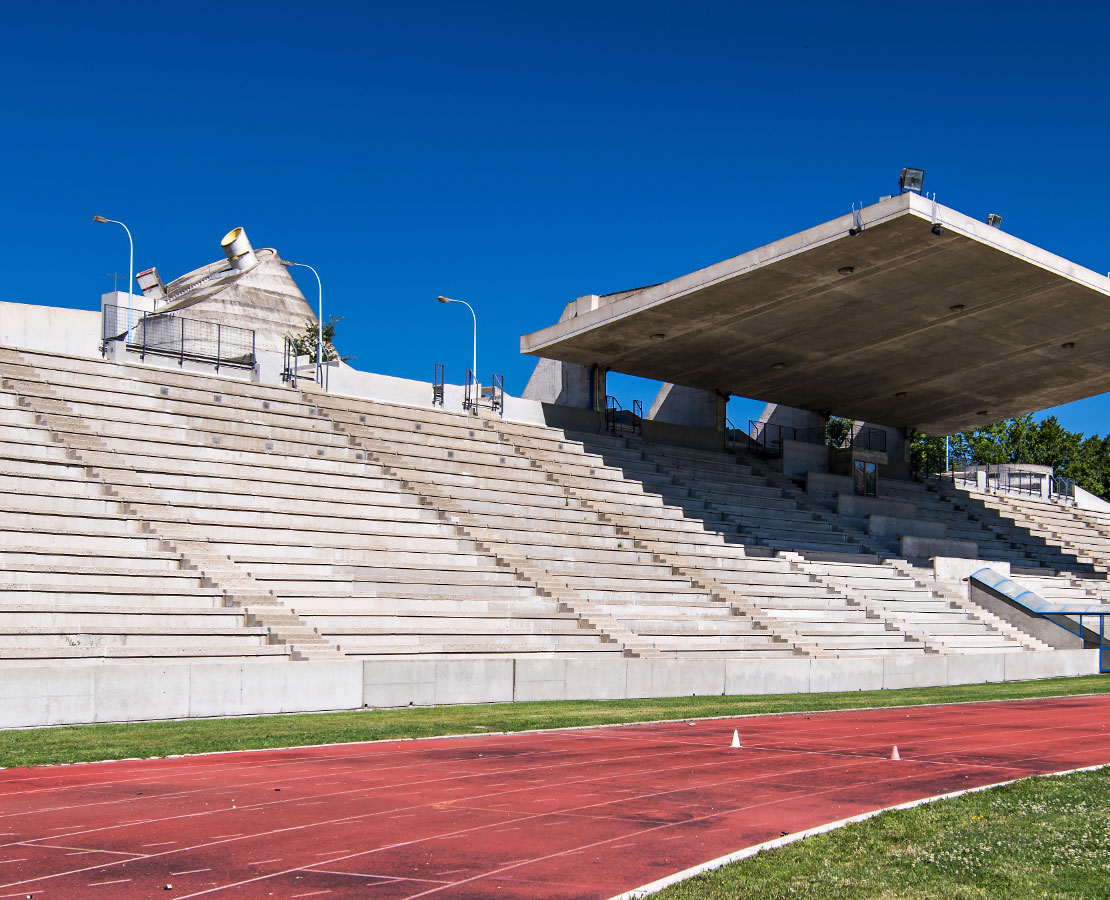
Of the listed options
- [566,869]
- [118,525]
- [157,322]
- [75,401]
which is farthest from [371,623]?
[566,869]

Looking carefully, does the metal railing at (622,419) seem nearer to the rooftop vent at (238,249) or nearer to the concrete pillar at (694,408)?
the concrete pillar at (694,408)

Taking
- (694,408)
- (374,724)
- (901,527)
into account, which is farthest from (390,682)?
(901,527)

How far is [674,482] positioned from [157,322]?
1557cm

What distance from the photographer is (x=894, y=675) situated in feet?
79.2

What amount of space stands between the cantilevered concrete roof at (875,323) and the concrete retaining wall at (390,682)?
366 inches

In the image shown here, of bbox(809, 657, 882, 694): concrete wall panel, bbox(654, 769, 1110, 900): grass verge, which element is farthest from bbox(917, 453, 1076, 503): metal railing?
bbox(654, 769, 1110, 900): grass verge

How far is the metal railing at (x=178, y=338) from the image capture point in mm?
26969

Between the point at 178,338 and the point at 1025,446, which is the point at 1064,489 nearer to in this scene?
the point at 1025,446

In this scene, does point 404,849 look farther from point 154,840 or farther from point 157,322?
point 157,322

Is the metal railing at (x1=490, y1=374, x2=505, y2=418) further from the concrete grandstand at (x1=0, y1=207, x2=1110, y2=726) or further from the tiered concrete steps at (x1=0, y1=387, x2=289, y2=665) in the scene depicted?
the tiered concrete steps at (x1=0, y1=387, x2=289, y2=665)

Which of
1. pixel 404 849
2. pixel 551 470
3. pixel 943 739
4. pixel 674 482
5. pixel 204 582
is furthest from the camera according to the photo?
pixel 674 482

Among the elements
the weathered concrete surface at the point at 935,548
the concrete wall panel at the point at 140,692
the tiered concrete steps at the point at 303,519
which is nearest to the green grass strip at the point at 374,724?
the concrete wall panel at the point at 140,692

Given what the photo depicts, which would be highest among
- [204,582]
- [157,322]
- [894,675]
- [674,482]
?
[157,322]

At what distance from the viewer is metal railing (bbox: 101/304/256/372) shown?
2697 cm
